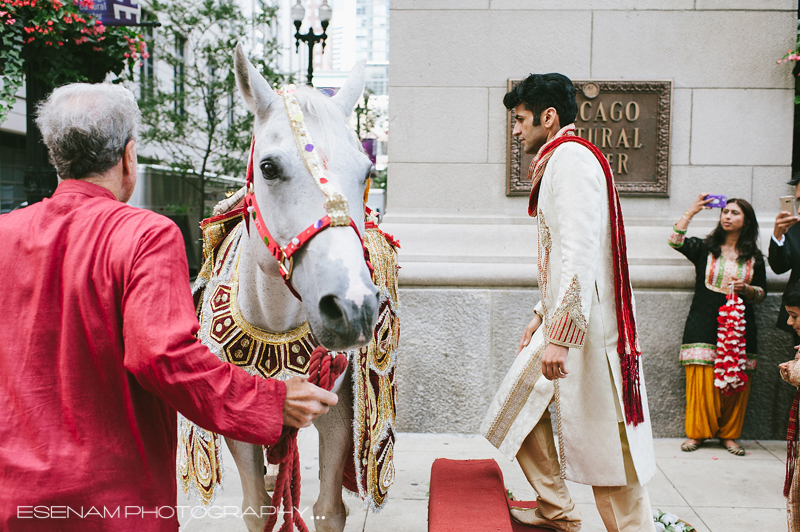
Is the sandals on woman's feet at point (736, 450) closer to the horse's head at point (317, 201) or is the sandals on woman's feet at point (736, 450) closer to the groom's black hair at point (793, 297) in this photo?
the groom's black hair at point (793, 297)

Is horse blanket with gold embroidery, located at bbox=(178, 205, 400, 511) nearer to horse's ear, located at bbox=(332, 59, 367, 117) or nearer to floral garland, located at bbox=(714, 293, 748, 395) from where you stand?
horse's ear, located at bbox=(332, 59, 367, 117)

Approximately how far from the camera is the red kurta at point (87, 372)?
→ 4.45ft

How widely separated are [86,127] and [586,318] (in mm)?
1919

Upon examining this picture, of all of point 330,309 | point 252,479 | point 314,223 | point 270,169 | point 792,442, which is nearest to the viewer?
point 330,309

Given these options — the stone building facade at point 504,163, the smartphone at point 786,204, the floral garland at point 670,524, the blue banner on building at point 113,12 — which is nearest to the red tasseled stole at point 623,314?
the floral garland at point 670,524

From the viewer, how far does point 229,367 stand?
1.39 meters

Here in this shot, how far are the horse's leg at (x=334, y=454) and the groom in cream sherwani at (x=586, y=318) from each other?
2.82 feet

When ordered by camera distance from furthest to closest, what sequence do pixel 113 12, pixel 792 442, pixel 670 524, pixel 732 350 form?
pixel 113 12
pixel 732 350
pixel 670 524
pixel 792 442

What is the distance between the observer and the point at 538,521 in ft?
10.2

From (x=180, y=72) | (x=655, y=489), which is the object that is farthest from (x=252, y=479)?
(x=180, y=72)

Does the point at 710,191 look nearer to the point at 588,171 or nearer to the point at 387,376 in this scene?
the point at 588,171

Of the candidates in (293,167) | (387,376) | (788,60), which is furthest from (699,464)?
(293,167)

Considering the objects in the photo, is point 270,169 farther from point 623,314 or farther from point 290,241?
point 623,314

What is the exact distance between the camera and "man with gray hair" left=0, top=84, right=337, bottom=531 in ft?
4.40
